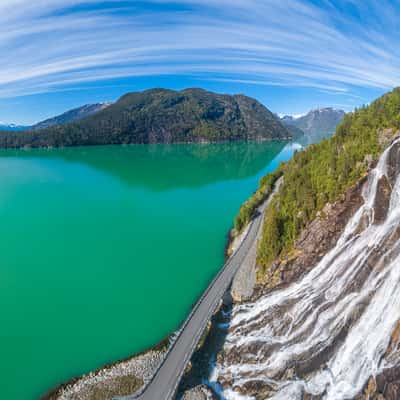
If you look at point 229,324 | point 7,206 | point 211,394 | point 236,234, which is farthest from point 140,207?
point 211,394

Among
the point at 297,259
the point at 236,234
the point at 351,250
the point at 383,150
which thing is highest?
the point at 383,150

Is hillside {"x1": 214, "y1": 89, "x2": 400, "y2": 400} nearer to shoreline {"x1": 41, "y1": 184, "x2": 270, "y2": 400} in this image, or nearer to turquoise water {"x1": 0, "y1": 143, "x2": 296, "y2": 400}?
shoreline {"x1": 41, "y1": 184, "x2": 270, "y2": 400}

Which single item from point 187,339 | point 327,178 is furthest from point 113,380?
point 327,178

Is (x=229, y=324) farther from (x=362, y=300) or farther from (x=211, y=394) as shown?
(x=362, y=300)

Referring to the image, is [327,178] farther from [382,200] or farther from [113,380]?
[113,380]

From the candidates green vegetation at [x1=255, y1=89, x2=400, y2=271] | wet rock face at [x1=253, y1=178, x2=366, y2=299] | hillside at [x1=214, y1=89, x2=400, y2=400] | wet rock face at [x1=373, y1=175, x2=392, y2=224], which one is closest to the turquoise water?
hillside at [x1=214, y1=89, x2=400, y2=400]

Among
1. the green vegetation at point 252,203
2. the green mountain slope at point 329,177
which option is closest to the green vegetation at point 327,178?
the green mountain slope at point 329,177
